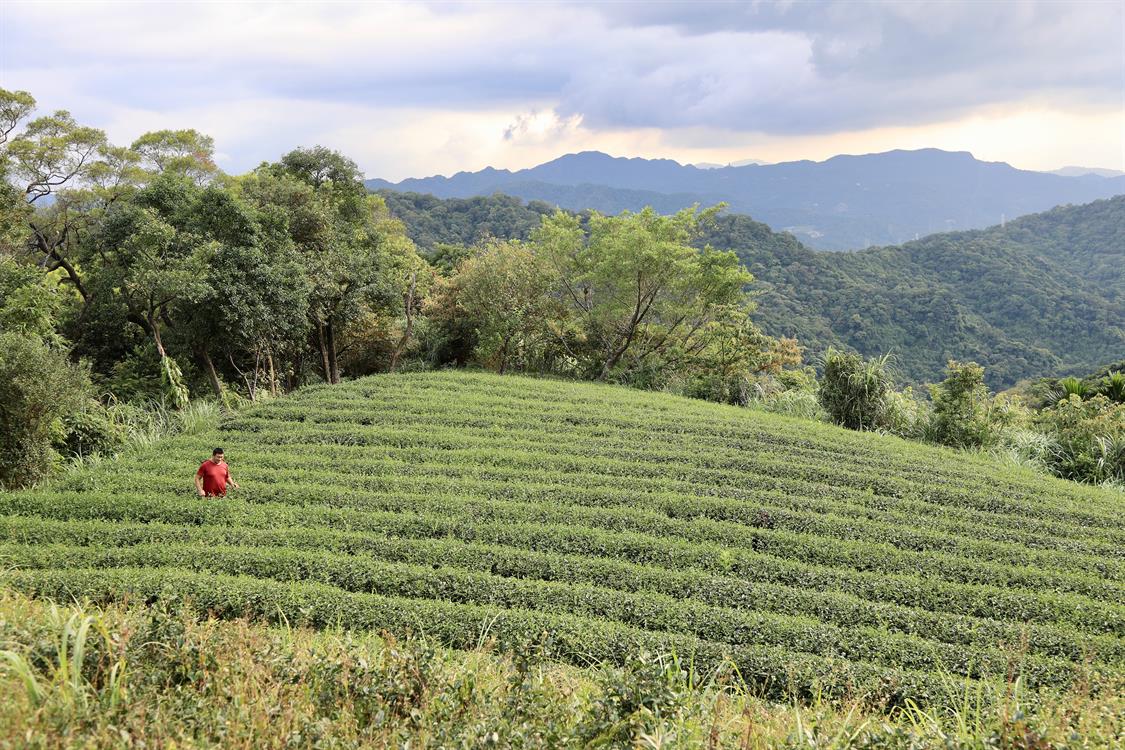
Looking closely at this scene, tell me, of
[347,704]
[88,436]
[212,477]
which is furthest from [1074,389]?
[88,436]

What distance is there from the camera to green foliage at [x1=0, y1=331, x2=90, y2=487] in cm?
941

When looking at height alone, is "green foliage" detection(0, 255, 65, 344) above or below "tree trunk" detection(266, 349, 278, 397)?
above

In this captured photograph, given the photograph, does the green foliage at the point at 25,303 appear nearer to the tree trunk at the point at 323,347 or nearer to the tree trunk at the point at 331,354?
the tree trunk at the point at 323,347

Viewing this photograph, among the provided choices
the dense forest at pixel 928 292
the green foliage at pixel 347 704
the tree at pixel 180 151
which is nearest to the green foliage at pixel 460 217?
the dense forest at pixel 928 292

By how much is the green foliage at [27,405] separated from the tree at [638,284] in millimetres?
14973

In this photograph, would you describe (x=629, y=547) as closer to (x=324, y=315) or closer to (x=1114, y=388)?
(x=324, y=315)

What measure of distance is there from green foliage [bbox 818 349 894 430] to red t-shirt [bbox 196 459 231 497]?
14.4 meters

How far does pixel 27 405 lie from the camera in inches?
375

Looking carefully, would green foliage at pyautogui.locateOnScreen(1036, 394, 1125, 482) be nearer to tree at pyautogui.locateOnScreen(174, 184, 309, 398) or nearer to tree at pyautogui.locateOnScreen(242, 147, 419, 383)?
tree at pyautogui.locateOnScreen(242, 147, 419, 383)

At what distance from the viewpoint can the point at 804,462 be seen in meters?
11.3

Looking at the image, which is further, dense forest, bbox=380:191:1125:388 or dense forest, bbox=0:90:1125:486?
dense forest, bbox=380:191:1125:388

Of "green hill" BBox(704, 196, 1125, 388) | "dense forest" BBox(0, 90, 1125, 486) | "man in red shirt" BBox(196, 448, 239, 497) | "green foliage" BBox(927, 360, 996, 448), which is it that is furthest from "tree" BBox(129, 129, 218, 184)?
"green hill" BBox(704, 196, 1125, 388)

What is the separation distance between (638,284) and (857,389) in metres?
7.98

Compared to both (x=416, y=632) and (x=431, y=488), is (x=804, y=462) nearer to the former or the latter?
(x=431, y=488)
